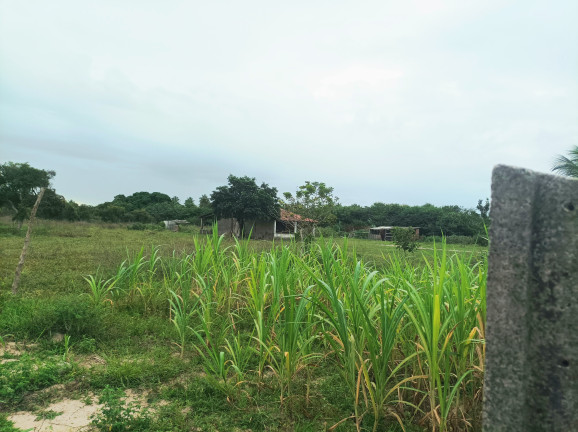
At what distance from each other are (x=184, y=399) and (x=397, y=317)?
138cm

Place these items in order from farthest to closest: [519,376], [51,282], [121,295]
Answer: [51,282] → [121,295] → [519,376]

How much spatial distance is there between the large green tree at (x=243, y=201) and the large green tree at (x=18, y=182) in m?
9.35

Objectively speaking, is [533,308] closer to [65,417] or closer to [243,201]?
[65,417]

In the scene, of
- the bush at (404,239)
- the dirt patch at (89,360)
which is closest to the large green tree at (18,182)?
the bush at (404,239)

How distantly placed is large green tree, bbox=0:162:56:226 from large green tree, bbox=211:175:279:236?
935 cm

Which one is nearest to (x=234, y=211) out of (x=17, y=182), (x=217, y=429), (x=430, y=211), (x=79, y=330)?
(x=17, y=182)

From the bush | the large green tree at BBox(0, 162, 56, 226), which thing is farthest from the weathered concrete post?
the large green tree at BBox(0, 162, 56, 226)

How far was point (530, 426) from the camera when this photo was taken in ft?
3.68

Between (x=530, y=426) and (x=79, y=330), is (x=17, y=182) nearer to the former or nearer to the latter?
(x=79, y=330)

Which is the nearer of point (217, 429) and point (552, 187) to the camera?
point (552, 187)

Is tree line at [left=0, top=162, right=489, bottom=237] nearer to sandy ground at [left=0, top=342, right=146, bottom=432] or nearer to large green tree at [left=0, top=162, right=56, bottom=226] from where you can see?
large green tree at [left=0, top=162, right=56, bottom=226]

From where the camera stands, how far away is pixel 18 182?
18.4m

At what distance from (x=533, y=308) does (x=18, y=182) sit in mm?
22361

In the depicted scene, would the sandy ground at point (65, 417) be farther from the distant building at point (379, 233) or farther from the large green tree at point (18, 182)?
the distant building at point (379, 233)
